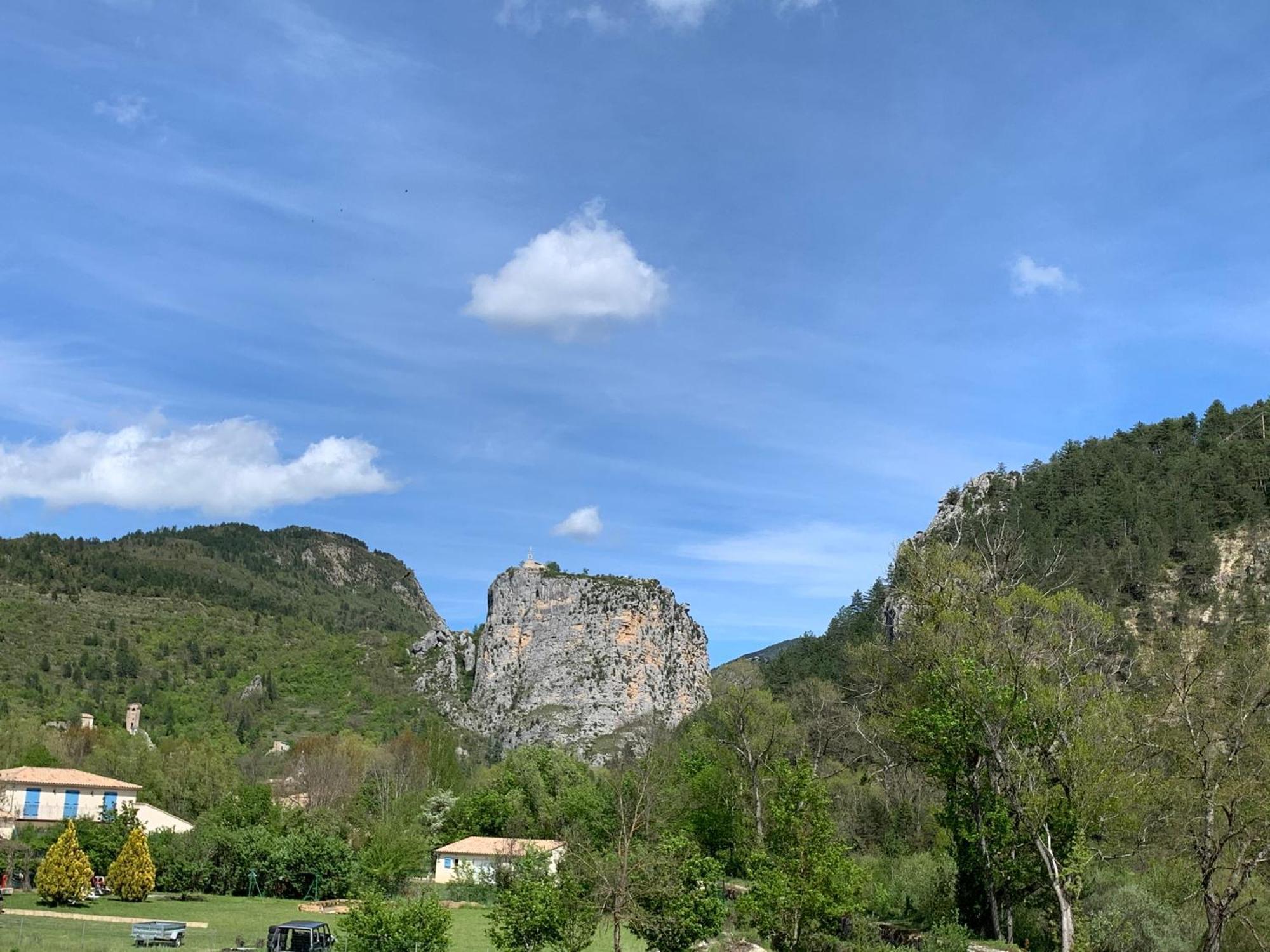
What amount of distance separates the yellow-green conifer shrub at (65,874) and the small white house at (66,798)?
16709mm

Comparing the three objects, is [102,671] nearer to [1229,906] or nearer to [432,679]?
[432,679]

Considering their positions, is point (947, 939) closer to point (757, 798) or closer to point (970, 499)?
point (757, 798)

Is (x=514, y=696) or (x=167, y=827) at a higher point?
(x=514, y=696)

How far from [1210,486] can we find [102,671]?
377 ft

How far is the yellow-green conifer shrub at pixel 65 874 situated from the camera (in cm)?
4312

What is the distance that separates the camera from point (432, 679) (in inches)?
5704

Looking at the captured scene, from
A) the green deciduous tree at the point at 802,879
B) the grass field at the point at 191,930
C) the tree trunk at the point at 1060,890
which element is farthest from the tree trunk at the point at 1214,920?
the grass field at the point at 191,930

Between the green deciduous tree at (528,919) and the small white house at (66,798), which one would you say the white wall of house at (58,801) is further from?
the green deciduous tree at (528,919)

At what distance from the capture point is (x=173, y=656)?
127625 millimetres

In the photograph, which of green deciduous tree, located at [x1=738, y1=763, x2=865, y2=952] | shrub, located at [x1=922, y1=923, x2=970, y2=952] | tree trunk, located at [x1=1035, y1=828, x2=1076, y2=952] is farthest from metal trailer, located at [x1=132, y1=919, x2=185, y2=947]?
tree trunk, located at [x1=1035, y1=828, x2=1076, y2=952]

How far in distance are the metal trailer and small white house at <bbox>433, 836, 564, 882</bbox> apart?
87.6ft

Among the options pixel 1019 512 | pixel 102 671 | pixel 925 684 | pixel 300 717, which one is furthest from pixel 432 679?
pixel 925 684

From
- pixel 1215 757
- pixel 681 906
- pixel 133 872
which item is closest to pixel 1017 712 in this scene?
pixel 1215 757

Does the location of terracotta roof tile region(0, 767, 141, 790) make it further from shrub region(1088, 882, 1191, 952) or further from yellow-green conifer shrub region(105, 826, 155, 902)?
shrub region(1088, 882, 1191, 952)
